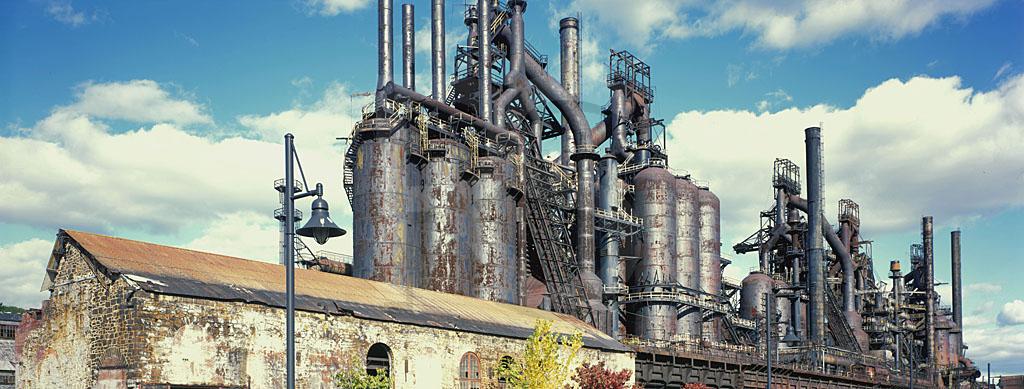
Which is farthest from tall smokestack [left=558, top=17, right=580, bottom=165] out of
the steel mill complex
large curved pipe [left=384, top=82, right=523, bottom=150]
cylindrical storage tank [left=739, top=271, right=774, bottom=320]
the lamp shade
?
the lamp shade

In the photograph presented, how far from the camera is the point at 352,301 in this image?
34094 millimetres

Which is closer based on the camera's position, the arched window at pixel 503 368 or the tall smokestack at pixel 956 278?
the arched window at pixel 503 368

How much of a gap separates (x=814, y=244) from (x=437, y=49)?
33.0 m

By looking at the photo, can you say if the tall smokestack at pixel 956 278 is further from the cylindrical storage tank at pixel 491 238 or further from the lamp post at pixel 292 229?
the lamp post at pixel 292 229

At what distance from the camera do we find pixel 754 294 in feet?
248

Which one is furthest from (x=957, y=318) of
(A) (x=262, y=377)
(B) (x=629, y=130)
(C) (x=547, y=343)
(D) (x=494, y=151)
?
(A) (x=262, y=377)

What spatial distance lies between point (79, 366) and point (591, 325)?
93.6 ft

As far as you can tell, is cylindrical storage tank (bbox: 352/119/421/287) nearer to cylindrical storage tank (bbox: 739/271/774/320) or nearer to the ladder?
the ladder

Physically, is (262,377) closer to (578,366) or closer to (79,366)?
(79,366)

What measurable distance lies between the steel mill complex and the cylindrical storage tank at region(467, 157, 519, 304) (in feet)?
0.32

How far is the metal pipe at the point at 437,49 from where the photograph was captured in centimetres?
5938

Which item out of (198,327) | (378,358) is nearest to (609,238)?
(378,358)

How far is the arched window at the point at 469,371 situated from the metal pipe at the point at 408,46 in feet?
76.8

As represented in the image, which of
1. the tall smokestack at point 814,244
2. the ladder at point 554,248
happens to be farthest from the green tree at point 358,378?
the tall smokestack at point 814,244
